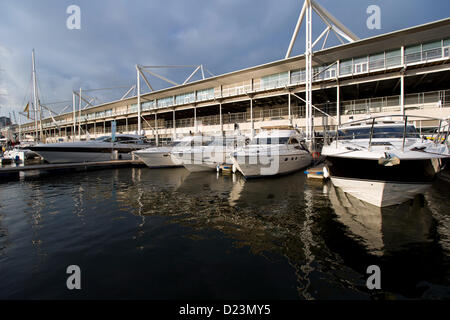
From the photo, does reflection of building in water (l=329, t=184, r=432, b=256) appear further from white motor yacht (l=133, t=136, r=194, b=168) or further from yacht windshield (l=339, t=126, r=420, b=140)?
white motor yacht (l=133, t=136, r=194, b=168)

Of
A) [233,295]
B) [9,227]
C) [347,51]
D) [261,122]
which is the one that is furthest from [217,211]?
[347,51]

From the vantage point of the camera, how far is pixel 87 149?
19.7m

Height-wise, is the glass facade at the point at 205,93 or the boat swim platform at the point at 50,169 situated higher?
the glass facade at the point at 205,93

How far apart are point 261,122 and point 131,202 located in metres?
20.8

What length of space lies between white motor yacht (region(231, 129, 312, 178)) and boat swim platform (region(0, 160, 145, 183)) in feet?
40.9

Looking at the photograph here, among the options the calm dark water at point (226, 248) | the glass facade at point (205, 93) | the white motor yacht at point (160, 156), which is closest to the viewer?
the calm dark water at point (226, 248)

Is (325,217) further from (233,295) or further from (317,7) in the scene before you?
(317,7)

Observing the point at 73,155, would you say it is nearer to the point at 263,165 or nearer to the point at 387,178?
the point at 263,165

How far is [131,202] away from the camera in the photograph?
7.55 m

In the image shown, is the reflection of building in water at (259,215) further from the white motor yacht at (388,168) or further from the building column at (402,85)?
the building column at (402,85)

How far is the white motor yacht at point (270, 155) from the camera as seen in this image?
35.1 feet

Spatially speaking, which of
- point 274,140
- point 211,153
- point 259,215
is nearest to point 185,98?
point 211,153

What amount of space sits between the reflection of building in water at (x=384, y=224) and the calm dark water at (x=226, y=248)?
3 cm

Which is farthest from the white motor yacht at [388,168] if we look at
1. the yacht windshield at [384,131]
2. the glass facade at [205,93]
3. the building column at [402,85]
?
the glass facade at [205,93]
